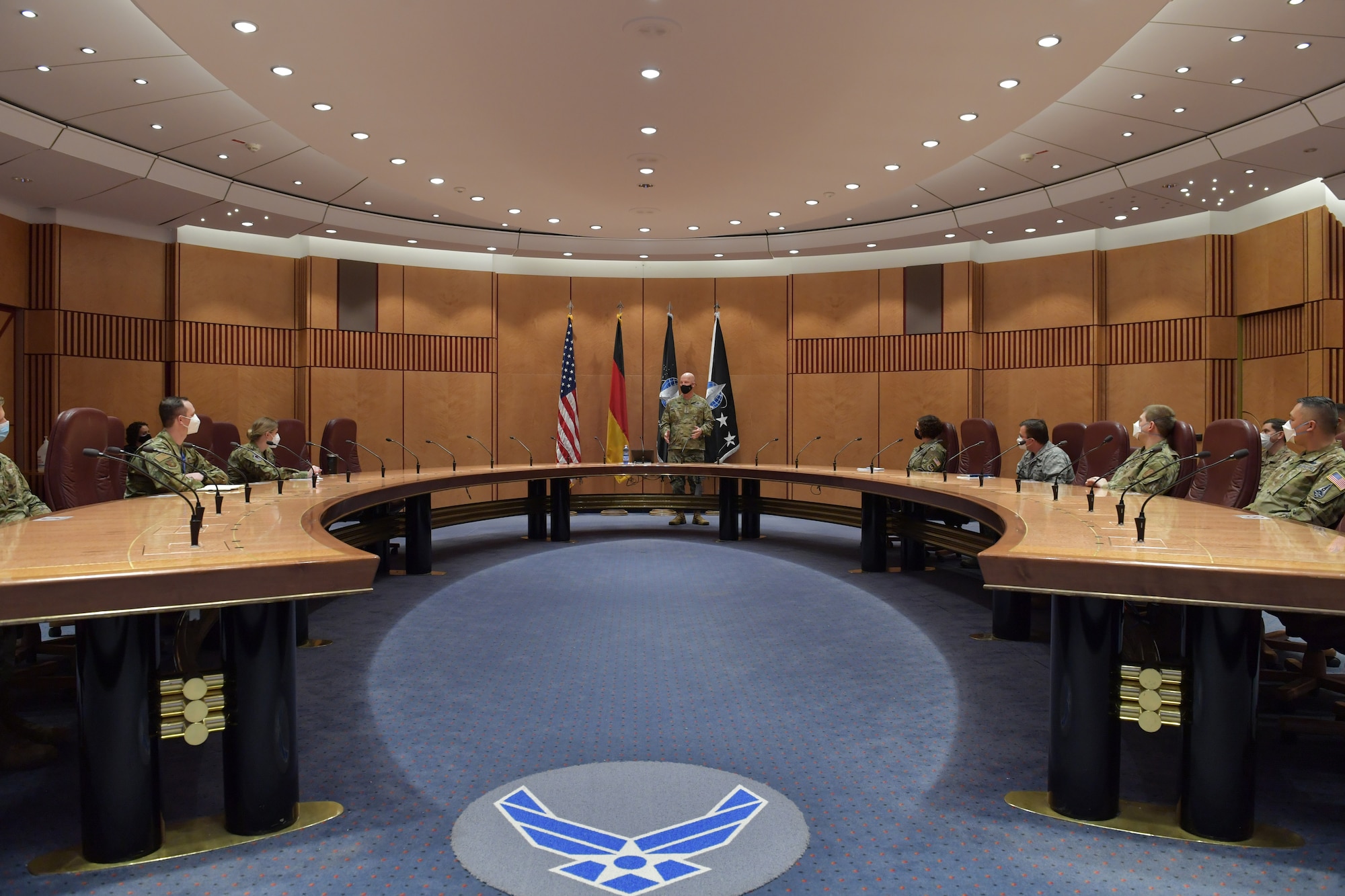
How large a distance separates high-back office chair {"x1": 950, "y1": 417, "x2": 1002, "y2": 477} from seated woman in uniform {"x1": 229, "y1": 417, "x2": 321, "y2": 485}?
465 cm

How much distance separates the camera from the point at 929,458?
21.0 feet

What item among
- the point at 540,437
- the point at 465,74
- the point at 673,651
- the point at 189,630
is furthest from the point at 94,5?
the point at 540,437

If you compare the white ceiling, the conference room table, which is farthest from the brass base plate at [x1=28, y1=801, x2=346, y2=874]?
the white ceiling

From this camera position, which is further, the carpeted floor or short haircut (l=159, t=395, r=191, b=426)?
short haircut (l=159, t=395, r=191, b=426)

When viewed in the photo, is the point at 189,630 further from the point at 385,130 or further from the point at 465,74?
the point at 385,130

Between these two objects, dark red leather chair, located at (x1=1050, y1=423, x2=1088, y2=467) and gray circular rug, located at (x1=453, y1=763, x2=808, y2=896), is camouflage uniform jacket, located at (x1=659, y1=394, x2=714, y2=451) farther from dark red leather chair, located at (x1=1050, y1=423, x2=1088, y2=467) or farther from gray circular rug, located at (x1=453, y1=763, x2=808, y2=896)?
gray circular rug, located at (x1=453, y1=763, x2=808, y2=896)

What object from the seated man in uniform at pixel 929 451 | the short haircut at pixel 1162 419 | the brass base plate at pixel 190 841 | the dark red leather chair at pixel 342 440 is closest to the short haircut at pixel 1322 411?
the short haircut at pixel 1162 419

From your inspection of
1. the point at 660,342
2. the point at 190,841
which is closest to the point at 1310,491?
the point at 190,841

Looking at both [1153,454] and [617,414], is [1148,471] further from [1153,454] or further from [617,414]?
[617,414]

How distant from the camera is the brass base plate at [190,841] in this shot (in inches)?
75.6

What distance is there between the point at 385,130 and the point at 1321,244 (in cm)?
776

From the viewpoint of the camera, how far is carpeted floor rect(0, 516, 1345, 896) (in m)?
1.93

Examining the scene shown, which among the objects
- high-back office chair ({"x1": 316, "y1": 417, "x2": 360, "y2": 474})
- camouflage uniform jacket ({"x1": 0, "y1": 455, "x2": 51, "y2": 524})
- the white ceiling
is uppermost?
the white ceiling

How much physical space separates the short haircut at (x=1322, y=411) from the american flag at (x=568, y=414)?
7405 millimetres
